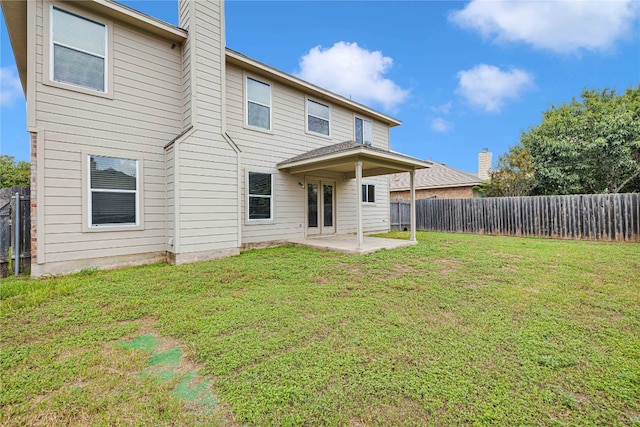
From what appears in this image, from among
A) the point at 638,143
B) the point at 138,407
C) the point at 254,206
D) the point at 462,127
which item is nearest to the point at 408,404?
the point at 138,407

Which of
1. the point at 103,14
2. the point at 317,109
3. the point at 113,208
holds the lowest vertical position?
the point at 113,208

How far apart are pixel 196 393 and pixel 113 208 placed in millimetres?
5239

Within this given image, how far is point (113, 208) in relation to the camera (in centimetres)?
576

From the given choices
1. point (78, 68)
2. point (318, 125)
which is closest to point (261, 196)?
point (318, 125)

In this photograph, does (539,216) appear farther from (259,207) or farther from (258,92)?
(258,92)

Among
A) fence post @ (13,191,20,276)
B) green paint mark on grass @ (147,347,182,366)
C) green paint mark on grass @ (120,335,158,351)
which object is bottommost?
green paint mark on grass @ (147,347,182,366)

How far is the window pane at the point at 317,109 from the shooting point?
31.6 feet

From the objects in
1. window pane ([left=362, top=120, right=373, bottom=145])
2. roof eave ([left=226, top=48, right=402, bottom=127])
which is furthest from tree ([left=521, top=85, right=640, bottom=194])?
window pane ([left=362, top=120, right=373, bottom=145])

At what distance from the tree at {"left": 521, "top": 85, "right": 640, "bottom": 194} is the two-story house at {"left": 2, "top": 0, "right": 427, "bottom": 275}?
10.0 meters

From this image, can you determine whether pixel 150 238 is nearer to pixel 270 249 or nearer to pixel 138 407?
pixel 270 249

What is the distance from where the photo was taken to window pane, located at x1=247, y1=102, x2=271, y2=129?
8.11 meters

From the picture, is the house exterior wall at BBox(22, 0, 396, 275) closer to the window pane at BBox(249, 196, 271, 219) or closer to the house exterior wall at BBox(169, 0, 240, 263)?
the house exterior wall at BBox(169, 0, 240, 263)

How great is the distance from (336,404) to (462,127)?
2439 cm

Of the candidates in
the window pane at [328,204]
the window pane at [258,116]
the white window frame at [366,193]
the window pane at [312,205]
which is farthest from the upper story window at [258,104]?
the white window frame at [366,193]
